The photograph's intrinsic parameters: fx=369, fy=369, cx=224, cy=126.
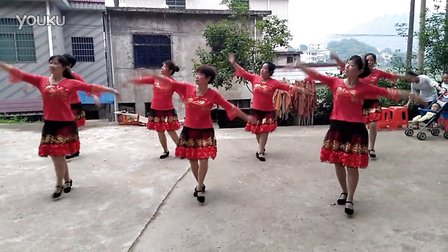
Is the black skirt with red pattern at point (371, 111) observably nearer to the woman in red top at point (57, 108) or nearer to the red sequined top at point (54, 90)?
the woman in red top at point (57, 108)

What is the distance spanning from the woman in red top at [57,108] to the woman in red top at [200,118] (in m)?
0.80

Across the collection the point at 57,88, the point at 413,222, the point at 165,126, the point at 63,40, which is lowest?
the point at 413,222

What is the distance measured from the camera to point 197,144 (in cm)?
383

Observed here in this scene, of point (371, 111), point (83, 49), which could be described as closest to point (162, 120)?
point (371, 111)

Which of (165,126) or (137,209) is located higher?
(165,126)

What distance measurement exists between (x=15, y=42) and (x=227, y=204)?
35.3ft

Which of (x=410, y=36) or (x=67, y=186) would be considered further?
(x=410, y=36)

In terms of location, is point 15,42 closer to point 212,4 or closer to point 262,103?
point 262,103

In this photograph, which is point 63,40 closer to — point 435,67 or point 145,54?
point 145,54

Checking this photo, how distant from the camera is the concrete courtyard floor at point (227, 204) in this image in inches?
119

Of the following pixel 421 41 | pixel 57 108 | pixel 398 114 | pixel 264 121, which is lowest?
pixel 398 114

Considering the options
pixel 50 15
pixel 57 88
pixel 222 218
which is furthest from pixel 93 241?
pixel 50 15

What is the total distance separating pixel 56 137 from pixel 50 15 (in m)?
9.24

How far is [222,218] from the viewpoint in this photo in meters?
3.46
